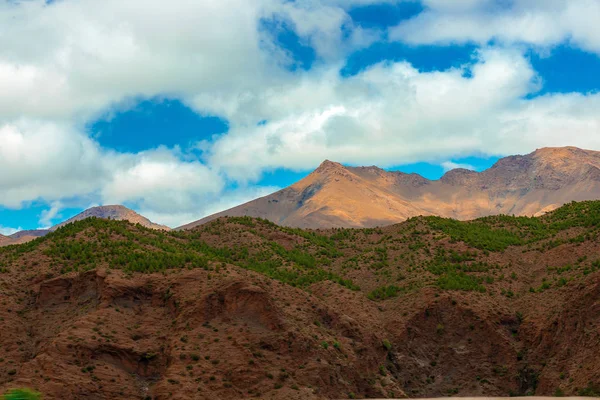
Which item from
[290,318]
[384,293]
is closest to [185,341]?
[290,318]

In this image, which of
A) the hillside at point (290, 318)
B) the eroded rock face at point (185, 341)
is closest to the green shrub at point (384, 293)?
the hillside at point (290, 318)

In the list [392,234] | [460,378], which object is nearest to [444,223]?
[392,234]

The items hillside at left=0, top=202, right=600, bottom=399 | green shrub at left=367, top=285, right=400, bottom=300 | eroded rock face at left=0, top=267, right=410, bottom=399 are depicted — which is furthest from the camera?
green shrub at left=367, top=285, right=400, bottom=300

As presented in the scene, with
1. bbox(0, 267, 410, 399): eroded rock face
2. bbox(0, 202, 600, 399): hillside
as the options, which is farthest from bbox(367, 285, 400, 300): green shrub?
bbox(0, 267, 410, 399): eroded rock face

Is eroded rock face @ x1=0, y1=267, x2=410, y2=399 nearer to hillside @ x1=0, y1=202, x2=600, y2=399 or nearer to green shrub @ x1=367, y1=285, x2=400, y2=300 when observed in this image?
hillside @ x1=0, y1=202, x2=600, y2=399

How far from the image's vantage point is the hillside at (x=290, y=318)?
153 feet

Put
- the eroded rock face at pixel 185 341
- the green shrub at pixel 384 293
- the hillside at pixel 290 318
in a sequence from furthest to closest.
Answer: the green shrub at pixel 384 293 < the hillside at pixel 290 318 < the eroded rock face at pixel 185 341

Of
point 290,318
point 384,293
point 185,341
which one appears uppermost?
point 384,293

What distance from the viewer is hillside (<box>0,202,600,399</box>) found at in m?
46.5

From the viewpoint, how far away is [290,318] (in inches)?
2121

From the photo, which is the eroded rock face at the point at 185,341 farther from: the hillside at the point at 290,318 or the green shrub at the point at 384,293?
the green shrub at the point at 384,293

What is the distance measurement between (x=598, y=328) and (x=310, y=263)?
1181 inches

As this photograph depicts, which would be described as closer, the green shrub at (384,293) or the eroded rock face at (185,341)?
the eroded rock face at (185,341)

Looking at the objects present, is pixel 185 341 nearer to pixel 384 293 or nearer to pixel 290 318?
pixel 290 318
